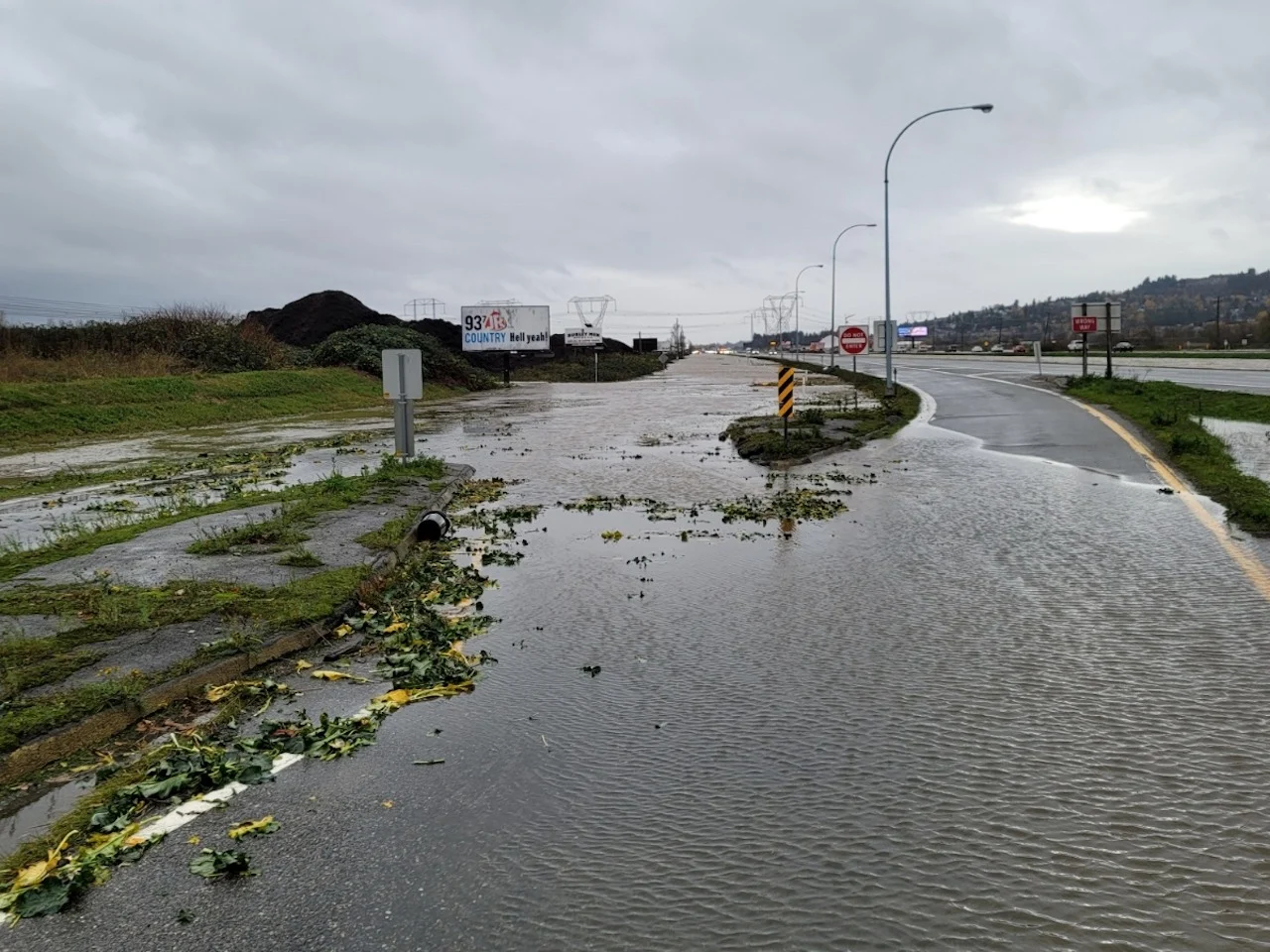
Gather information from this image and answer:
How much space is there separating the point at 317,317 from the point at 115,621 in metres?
66.7

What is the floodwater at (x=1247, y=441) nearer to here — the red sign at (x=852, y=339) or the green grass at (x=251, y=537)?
the green grass at (x=251, y=537)

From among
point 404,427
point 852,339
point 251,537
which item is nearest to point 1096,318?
point 852,339

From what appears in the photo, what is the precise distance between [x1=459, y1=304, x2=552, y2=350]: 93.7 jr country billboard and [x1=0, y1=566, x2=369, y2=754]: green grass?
6309 centimetres

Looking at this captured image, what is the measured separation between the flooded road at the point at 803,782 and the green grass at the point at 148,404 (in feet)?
79.0

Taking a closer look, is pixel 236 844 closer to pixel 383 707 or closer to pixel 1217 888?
pixel 383 707

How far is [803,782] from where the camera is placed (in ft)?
14.8

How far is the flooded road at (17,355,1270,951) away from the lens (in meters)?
3.44

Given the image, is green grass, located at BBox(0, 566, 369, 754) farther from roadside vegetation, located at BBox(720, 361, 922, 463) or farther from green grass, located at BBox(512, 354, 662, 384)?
green grass, located at BBox(512, 354, 662, 384)

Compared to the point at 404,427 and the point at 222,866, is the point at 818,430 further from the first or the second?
the point at 222,866

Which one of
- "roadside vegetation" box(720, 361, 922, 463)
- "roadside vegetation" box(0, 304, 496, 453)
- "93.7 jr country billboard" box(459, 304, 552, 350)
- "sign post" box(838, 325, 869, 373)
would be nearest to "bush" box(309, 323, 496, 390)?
"roadside vegetation" box(0, 304, 496, 453)

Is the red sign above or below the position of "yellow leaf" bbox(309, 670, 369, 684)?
above

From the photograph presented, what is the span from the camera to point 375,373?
52406 mm

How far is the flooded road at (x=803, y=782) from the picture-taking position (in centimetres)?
344

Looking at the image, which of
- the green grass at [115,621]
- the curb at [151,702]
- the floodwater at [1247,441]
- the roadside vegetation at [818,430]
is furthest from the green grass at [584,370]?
the curb at [151,702]
